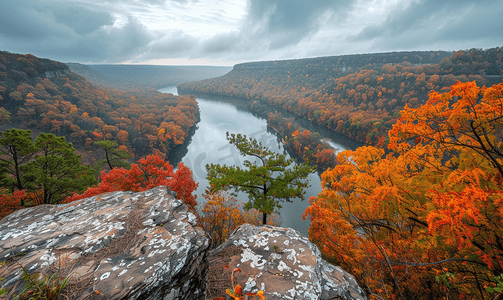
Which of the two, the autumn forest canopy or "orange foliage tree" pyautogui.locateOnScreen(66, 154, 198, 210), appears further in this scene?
"orange foliage tree" pyautogui.locateOnScreen(66, 154, 198, 210)

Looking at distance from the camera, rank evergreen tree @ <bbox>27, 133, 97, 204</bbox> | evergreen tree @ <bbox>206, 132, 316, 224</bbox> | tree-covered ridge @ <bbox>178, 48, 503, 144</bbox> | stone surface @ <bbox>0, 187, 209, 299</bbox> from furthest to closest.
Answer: tree-covered ridge @ <bbox>178, 48, 503, 144</bbox>, evergreen tree @ <bbox>27, 133, 97, 204</bbox>, evergreen tree @ <bbox>206, 132, 316, 224</bbox>, stone surface @ <bbox>0, 187, 209, 299</bbox>

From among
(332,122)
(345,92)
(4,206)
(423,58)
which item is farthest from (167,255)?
(423,58)

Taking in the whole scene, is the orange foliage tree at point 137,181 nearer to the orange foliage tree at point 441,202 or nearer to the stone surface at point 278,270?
the stone surface at point 278,270

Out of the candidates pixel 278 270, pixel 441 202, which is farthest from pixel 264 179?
pixel 441 202

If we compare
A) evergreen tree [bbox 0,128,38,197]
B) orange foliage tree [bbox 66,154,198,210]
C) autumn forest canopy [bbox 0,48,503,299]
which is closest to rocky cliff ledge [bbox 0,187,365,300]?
autumn forest canopy [bbox 0,48,503,299]

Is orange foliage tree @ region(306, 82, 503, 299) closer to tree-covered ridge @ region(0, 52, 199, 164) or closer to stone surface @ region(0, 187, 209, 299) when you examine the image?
stone surface @ region(0, 187, 209, 299)

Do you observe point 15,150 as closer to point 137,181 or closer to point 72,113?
point 137,181

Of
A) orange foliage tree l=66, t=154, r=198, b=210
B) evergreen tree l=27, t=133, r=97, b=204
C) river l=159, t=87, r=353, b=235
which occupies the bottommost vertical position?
river l=159, t=87, r=353, b=235

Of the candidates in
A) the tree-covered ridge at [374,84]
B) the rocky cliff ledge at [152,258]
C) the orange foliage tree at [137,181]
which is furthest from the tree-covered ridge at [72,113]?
the tree-covered ridge at [374,84]

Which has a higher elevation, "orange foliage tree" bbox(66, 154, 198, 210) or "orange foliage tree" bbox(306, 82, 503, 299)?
"orange foliage tree" bbox(306, 82, 503, 299)
